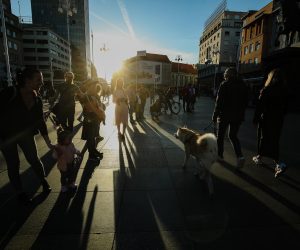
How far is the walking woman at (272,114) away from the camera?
4547 millimetres

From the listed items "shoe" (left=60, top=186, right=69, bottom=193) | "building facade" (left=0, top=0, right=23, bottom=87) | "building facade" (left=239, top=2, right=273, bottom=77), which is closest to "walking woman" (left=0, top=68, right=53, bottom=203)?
"shoe" (left=60, top=186, right=69, bottom=193)

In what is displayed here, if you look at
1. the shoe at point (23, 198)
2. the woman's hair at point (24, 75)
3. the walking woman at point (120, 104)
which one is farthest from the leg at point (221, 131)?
the shoe at point (23, 198)

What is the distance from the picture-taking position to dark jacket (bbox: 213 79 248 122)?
486 cm

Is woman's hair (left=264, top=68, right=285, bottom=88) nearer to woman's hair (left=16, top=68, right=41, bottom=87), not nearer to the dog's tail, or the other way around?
the dog's tail

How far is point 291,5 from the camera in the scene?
560 inches

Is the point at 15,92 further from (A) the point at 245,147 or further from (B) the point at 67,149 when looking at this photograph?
(A) the point at 245,147

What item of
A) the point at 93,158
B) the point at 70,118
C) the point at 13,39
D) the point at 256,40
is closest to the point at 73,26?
the point at 13,39


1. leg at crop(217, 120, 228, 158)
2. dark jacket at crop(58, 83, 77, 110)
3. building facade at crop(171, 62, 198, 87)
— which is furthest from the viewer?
building facade at crop(171, 62, 198, 87)

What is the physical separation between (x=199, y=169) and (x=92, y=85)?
3.35 metres

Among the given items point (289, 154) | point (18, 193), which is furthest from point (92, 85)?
point (289, 154)

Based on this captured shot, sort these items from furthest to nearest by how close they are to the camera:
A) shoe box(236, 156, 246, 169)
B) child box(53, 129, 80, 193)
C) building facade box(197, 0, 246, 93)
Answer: building facade box(197, 0, 246, 93) < shoe box(236, 156, 246, 169) < child box(53, 129, 80, 193)

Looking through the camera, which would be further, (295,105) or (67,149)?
(295,105)

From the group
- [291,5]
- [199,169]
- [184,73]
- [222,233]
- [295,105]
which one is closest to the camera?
[222,233]

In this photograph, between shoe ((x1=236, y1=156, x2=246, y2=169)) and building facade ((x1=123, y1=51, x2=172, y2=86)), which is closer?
shoe ((x1=236, y1=156, x2=246, y2=169))
